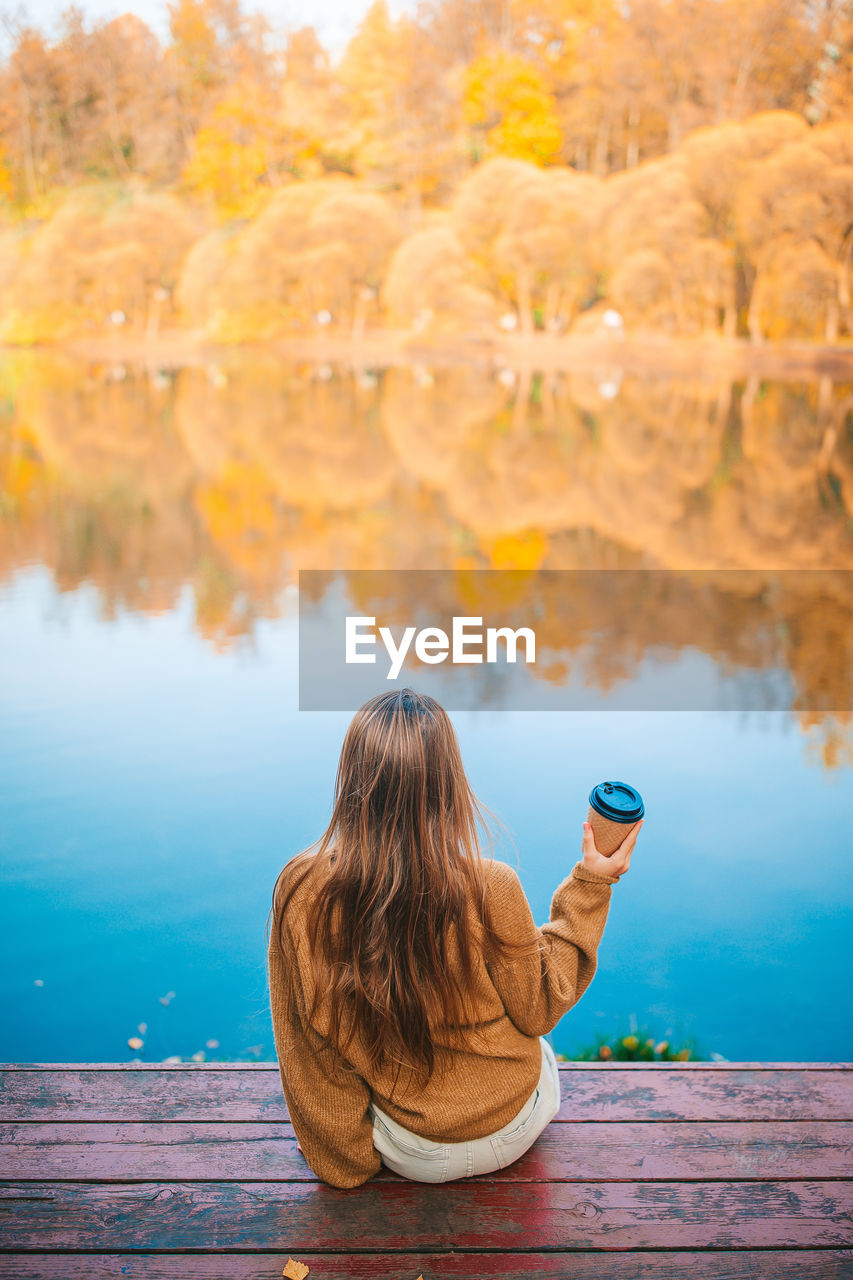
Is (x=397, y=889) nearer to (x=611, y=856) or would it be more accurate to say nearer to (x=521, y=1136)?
(x=611, y=856)

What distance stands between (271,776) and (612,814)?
2.76 m

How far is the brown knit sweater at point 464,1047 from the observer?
136 cm

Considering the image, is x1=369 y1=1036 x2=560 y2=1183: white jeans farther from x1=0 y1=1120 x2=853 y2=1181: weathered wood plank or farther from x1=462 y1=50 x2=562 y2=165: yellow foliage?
x1=462 y1=50 x2=562 y2=165: yellow foliage

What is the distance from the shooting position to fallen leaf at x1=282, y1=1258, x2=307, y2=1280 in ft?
4.33

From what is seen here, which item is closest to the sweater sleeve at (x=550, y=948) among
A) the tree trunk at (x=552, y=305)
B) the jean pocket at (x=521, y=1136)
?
the jean pocket at (x=521, y=1136)

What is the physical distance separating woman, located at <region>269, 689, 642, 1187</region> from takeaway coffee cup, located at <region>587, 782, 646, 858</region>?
0.05 feet

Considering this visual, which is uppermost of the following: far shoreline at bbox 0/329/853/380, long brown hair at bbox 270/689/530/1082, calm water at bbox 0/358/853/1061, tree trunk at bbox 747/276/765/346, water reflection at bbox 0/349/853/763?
tree trunk at bbox 747/276/765/346

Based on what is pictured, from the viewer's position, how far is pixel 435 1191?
1458mm

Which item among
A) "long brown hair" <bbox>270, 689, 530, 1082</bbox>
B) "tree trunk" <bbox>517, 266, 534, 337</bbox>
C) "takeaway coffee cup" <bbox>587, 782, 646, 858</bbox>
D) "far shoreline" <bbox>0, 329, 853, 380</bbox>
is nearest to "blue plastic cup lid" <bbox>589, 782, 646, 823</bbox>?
"takeaway coffee cup" <bbox>587, 782, 646, 858</bbox>

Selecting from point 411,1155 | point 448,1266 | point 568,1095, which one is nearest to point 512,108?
point 568,1095

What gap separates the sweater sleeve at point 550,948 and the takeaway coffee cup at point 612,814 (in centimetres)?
5

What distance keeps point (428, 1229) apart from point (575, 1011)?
1.44 metres

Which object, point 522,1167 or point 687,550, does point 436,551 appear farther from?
point 522,1167

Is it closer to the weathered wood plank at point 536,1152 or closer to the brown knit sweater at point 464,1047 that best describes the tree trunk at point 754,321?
the weathered wood plank at point 536,1152
